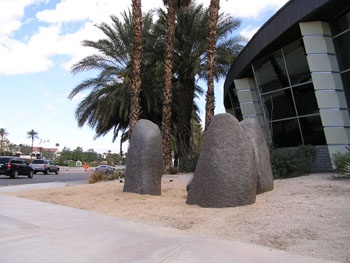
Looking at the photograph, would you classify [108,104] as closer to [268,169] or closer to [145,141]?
[145,141]

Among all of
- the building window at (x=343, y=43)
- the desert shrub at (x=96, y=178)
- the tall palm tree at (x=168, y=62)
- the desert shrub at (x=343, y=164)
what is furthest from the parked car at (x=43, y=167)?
the desert shrub at (x=343, y=164)

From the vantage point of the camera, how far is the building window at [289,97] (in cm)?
2005

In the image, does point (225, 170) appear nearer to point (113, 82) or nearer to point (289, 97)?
point (289, 97)

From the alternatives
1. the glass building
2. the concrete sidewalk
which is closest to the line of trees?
Result: the glass building

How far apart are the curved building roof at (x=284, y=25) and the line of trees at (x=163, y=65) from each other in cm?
202

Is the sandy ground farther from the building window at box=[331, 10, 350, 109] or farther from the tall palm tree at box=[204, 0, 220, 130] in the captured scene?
the tall palm tree at box=[204, 0, 220, 130]

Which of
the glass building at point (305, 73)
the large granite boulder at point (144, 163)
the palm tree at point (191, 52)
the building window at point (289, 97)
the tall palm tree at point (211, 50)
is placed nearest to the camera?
the large granite boulder at point (144, 163)

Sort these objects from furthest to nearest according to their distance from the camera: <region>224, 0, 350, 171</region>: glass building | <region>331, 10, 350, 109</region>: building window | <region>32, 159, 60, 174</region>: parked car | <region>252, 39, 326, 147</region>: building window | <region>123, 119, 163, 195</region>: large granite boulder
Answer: <region>32, 159, 60, 174</region>: parked car, <region>252, 39, 326, 147</region>: building window, <region>224, 0, 350, 171</region>: glass building, <region>331, 10, 350, 109</region>: building window, <region>123, 119, 163, 195</region>: large granite boulder

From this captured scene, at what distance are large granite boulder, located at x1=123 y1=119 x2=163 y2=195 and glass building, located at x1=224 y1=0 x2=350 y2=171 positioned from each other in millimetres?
8009

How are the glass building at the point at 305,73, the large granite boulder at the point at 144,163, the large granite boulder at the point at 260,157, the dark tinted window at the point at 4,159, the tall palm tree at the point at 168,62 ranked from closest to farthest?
the large granite boulder at the point at 260,157 < the large granite boulder at the point at 144,163 < the glass building at the point at 305,73 < the tall palm tree at the point at 168,62 < the dark tinted window at the point at 4,159

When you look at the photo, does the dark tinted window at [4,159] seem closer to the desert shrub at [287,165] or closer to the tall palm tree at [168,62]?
the tall palm tree at [168,62]

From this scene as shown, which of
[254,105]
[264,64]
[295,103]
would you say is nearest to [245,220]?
[295,103]

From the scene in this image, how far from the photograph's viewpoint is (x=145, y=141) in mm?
13438

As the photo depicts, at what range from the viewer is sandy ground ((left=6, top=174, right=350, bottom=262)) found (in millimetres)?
6613
